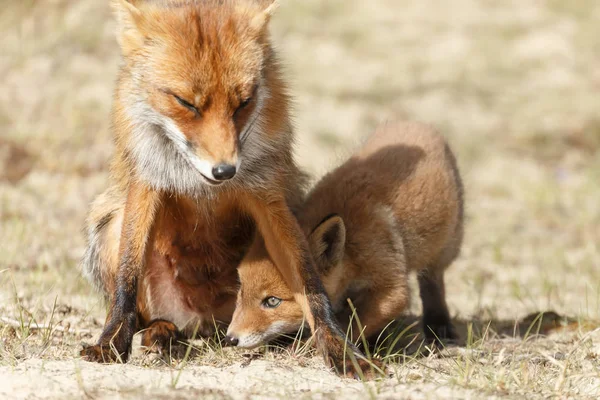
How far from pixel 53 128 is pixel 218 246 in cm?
611

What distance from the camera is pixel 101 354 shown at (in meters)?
4.56

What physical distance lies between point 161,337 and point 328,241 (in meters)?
1.31

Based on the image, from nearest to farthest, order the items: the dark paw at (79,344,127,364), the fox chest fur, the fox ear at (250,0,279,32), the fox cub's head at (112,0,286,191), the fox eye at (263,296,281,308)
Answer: the fox cub's head at (112,0,286,191) < the dark paw at (79,344,127,364) < the fox ear at (250,0,279,32) < the fox chest fur < the fox eye at (263,296,281,308)

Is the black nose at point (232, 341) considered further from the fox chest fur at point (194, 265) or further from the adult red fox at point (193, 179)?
the fox chest fur at point (194, 265)

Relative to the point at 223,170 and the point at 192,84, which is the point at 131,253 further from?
the point at 192,84

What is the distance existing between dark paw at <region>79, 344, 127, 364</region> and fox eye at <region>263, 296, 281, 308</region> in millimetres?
1155

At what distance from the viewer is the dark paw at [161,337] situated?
5.20 meters

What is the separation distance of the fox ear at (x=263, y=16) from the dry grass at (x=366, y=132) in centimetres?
58

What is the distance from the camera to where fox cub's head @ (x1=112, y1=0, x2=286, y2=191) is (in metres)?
4.27

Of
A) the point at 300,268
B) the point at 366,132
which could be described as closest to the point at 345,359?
the point at 300,268

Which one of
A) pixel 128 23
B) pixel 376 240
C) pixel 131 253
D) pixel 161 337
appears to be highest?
pixel 128 23

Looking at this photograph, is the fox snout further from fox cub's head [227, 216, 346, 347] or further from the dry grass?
fox cub's head [227, 216, 346, 347]

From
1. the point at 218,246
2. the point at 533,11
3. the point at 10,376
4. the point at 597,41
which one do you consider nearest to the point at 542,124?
the point at 597,41

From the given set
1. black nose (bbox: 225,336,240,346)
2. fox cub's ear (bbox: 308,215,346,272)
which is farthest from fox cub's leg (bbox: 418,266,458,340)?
black nose (bbox: 225,336,240,346)
